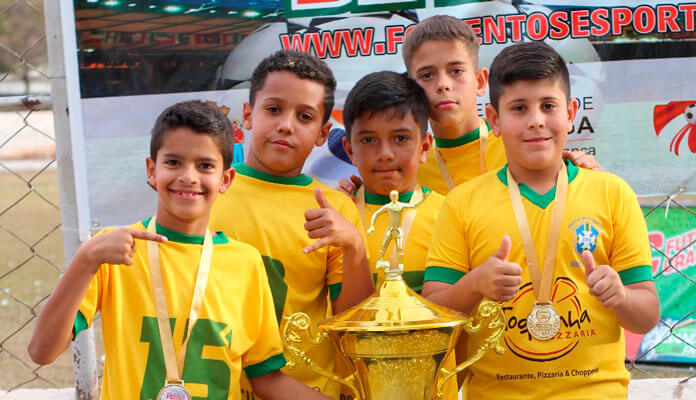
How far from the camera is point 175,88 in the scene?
10.0ft

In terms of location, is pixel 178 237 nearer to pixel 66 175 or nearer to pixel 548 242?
pixel 548 242

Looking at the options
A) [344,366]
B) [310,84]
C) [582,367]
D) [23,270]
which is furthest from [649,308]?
[23,270]

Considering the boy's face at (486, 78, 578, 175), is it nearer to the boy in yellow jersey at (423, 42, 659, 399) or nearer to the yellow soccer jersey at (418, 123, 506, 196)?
the boy in yellow jersey at (423, 42, 659, 399)

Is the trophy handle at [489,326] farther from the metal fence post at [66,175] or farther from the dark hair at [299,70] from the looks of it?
the metal fence post at [66,175]

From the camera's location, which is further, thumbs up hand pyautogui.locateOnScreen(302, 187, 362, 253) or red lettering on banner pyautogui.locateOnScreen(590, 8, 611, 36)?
red lettering on banner pyautogui.locateOnScreen(590, 8, 611, 36)

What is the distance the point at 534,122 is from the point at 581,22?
40.0 inches

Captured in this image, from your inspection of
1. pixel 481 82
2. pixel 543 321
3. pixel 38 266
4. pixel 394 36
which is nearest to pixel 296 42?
pixel 394 36

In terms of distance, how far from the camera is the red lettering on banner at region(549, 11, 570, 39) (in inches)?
117

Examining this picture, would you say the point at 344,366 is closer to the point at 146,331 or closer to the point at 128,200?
the point at 146,331

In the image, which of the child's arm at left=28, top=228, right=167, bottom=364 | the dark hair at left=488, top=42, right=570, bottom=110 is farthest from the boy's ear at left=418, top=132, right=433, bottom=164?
the child's arm at left=28, top=228, right=167, bottom=364

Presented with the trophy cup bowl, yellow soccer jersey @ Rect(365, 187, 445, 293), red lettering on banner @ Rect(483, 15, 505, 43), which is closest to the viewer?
the trophy cup bowl

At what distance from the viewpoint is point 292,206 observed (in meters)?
2.36

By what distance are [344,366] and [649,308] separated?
82 centimetres

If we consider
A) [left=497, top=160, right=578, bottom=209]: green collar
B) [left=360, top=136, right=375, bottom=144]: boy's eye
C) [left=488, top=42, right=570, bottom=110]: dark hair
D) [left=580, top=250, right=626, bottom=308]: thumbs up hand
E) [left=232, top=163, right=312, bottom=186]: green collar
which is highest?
A: [left=488, top=42, right=570, bottom=110]: dark hair
